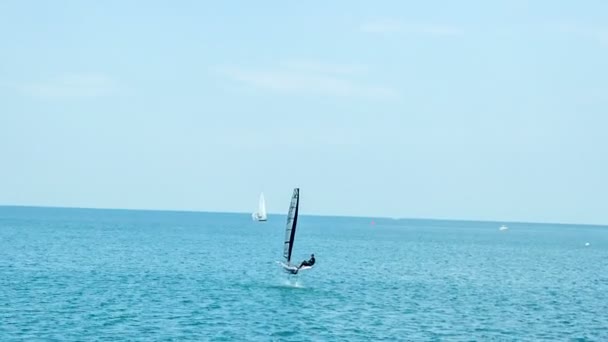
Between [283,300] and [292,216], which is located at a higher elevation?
[292,216]

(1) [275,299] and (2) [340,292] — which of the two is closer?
(1) [275,299]

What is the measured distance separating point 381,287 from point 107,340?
4640 cm

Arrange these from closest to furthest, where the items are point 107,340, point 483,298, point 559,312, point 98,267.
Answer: point 107,340, point 559,312, point 483,298, point 98,267

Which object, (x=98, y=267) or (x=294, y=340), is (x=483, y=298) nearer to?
(x=294, y=340)

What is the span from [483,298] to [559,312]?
11283 millimetres

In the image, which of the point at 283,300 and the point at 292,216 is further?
the point at 292,216

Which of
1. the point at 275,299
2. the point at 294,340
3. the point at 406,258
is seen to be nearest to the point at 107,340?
the point at 294,340

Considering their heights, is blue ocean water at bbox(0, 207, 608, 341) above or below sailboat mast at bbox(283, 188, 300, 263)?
below

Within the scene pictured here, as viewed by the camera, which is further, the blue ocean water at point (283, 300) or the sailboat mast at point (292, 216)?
the sailboat mast at point (292, 216)

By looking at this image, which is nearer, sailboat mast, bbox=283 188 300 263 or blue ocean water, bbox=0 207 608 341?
blue ocean water, bbox=0 207 608 341

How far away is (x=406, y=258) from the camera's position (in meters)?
158

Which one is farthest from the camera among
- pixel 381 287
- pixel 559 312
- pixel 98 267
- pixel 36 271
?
pixel 98 267

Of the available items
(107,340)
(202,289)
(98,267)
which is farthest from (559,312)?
(98,267)

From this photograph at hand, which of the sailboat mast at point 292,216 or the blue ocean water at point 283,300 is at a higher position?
the sailboat mast at point 292,216
